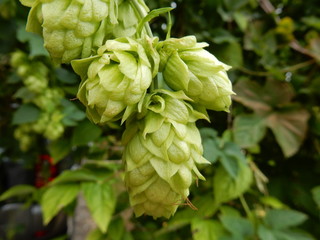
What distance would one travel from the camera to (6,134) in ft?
5.60

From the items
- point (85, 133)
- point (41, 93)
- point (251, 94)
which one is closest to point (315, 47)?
point (251, 94)

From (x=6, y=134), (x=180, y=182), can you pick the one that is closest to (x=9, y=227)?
(x=6, y=134)

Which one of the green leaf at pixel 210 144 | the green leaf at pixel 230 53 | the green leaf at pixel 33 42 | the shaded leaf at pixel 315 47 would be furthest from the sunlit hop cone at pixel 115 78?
the shaded leaf at pixel 315 47

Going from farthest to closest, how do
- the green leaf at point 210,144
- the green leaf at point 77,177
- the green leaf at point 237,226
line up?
the green leaf at point 77,177, the green leaf at point 237,226, the green leaf at point 210,144

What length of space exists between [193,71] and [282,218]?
83 centimetres

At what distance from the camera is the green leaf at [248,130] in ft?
3.32

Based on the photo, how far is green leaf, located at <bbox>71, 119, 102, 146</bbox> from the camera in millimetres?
1051

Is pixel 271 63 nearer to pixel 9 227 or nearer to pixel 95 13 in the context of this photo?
pixel 95 13

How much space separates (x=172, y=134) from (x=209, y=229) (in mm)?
716

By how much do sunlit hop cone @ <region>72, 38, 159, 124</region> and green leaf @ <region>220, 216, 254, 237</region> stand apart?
729mm

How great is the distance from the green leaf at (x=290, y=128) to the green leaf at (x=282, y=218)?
195 millimetres

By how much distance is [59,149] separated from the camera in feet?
3.96

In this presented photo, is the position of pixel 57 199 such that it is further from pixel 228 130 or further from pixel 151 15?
pixel 151 15

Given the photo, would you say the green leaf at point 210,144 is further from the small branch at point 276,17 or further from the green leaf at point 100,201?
the small branch at point 276,17
